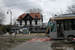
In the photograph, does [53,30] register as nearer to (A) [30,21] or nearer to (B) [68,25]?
(B) [68,25]

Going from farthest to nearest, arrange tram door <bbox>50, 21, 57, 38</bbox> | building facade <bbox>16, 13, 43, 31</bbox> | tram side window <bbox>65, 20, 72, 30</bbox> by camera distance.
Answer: building facade <bbox>16, 13, 43, 31</bbox>, tram door <bbox>50, 21, 57, 38</bbox>, tram side window <bbox>65, 20, 72, 30</bbox>

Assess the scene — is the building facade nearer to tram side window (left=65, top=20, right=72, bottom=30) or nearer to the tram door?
the tram door

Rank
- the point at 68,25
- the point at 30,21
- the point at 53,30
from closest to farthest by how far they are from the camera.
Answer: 1. the point at 68,25
2. the point at 53,30
3. the point at 30,21

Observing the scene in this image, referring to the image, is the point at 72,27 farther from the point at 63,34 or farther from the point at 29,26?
the point at 29,26

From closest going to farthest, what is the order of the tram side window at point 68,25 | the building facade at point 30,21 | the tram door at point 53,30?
1. the tram side window at point 68,25
2. the tram door at point 53,30
3. the building facade at point 30,21

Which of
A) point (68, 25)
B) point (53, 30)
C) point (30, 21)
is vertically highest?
point (30, 21)

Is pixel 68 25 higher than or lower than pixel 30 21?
lower

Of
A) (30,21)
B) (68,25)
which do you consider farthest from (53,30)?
(30,21)

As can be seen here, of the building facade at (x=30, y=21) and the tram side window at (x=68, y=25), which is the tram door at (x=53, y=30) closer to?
the tram side window at (x=68, y=25)

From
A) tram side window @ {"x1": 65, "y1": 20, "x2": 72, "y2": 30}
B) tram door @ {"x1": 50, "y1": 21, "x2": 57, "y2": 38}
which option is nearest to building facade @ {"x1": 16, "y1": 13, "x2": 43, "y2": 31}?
tram door @ {"x1": 50, "y1": 21, "x2": 57, "y2": 38}

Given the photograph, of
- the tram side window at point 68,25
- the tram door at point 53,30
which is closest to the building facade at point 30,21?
the tram door at point 53,30

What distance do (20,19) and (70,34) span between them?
3798 centimetres

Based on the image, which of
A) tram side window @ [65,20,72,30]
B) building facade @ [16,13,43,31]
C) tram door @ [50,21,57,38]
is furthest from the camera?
building facade @ [16,13,43,31]

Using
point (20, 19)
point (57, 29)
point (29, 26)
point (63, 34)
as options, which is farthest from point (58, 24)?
point (20, 19)
